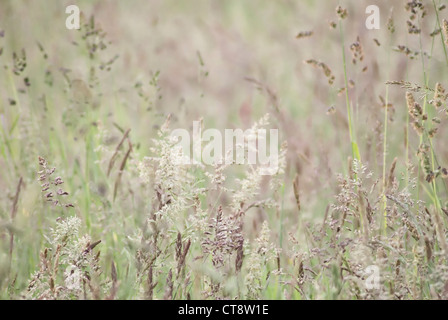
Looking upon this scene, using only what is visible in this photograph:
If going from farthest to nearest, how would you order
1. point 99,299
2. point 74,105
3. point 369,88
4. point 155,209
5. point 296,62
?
point 296,62, point 369,88, point 74,105, point 155,209, point 99,299

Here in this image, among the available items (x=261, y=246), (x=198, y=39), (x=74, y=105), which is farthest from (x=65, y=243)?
(x=198, y=39)

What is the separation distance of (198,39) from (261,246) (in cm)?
365

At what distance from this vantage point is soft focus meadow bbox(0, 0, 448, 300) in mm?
1763

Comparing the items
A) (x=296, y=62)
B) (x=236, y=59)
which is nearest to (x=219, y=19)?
(x=236, y=59)

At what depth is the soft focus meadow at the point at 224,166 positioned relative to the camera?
1.76 m

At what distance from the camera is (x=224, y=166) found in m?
1.89

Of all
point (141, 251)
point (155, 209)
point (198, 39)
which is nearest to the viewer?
point (141, 251)

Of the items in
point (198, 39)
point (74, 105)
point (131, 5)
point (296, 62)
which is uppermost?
point (131, 5)

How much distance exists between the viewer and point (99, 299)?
157cm

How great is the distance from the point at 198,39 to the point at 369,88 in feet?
7.64

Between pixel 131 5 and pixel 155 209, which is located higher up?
pixel 131 5
